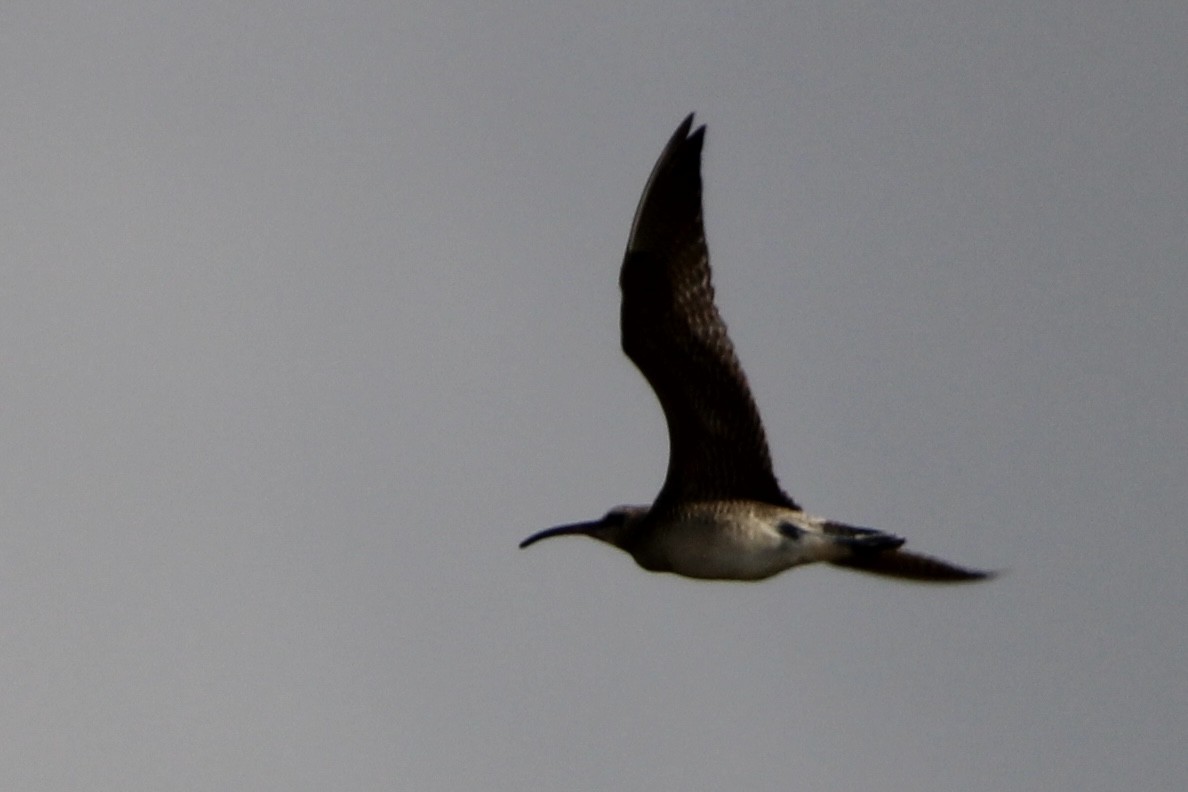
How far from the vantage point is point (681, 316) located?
24672 mm

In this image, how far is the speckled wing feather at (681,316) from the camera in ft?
80.9

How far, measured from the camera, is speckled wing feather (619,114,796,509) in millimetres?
24656

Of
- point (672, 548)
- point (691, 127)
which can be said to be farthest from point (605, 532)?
point (691, 127)

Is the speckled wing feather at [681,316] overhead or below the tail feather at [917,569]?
overhead

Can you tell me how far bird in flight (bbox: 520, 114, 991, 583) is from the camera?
2466cm

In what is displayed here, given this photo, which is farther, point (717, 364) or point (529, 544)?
Result: point (529, 544)

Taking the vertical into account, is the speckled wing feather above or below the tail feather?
above

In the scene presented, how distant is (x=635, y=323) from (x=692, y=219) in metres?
0.74

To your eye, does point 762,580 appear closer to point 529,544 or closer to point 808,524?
point 808,524

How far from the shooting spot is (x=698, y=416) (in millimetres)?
24859

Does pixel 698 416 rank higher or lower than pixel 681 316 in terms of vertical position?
lower

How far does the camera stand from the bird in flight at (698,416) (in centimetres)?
2466

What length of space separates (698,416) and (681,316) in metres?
0.66

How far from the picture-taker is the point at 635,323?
2469 centimetres
